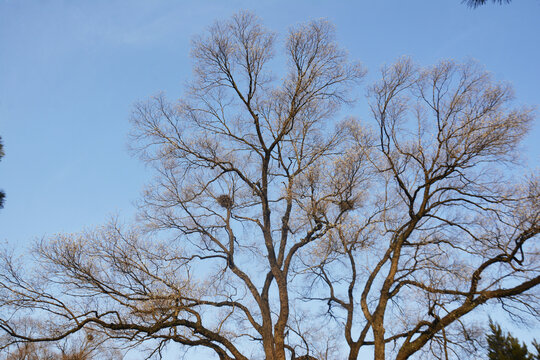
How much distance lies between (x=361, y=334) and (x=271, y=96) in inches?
299

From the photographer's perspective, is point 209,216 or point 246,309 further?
point 209,216

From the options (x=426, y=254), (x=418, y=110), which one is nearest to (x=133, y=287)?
(x=426, y=254)

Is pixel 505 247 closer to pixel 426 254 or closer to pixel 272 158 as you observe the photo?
pixel 426 254

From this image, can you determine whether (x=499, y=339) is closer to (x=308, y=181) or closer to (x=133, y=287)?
(x=308, y=181)

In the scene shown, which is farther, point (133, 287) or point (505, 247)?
point (133, 287)

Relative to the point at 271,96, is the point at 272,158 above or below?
below

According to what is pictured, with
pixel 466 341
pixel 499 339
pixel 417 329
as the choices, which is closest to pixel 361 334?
pixel 417 329

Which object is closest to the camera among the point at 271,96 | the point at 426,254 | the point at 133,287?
the point at 133,287

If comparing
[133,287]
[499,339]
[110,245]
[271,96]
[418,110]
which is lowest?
[133,287]

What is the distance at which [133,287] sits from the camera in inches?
467

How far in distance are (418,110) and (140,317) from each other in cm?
903

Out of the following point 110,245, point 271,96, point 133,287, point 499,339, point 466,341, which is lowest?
point 466,341

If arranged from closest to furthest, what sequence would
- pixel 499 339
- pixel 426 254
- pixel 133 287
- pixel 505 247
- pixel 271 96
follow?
pixel 505 247 → pixel 133 287 → pixel 426 254 → pixel 271 96 → pixel 499 339

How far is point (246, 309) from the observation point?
13258mm
